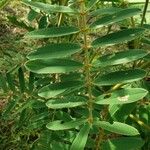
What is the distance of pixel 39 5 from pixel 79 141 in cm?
29

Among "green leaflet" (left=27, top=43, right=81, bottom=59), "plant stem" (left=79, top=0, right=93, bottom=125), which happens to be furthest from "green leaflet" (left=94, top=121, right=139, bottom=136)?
"green leaflet" (left=27, top=43, right=81, bottom=59)

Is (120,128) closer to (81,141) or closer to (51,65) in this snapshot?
(81,141)

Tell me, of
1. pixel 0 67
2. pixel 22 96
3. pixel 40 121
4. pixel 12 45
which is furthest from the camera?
pixel 12 45

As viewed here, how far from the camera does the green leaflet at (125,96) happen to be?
904mm

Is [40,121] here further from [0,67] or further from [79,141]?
[0,67]

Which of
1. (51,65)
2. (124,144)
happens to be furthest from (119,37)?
(124,144)

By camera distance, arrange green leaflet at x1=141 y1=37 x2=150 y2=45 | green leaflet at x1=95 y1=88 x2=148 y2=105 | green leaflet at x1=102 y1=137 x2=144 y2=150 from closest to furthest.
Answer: green leaflet at x1=95 y1=88 x2=148 y2=105 < green leaflet at x1=102 y1=137 x2=144 y2=150 < green leaflet at x1=141 y1=37 x2=150 y2=45

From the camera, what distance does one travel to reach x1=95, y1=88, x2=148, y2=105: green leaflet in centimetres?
90

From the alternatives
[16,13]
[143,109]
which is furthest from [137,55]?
[16,13]

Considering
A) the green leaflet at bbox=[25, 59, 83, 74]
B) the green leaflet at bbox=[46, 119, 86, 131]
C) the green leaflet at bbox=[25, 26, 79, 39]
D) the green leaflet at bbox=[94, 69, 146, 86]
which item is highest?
the green leaflet at bbox=[25, 26, 79, 39]

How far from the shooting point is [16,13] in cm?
400

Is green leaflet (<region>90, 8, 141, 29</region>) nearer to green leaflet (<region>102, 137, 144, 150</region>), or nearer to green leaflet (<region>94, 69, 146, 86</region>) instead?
green leaflet (<region>94, 69, 146, 86</region>)

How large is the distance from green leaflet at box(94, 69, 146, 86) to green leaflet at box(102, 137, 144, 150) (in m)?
0.17

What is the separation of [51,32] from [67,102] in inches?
6.2
